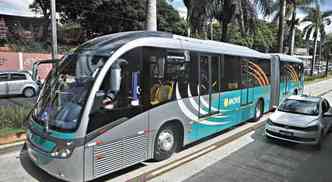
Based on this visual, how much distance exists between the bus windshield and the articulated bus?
0.06 feet

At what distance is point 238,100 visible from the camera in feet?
30.1

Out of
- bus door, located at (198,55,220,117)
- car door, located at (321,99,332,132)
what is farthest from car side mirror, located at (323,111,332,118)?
bus door, located at (198,55,220,117)

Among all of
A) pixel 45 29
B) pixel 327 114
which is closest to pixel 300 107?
pixel 327 114


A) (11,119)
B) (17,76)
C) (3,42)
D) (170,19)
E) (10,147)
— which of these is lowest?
(10,147)

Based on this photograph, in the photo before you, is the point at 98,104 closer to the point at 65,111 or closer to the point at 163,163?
the point at 65,111

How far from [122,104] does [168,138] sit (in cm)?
180

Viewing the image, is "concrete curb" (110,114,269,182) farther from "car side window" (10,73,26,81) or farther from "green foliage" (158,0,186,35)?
"green foliage" (158,0,186,35)

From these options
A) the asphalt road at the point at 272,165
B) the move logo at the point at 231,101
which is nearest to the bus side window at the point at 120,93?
the asphalt road at the point at 272,165

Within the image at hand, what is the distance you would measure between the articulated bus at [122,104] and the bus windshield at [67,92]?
0.06 feet

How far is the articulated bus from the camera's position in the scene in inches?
179

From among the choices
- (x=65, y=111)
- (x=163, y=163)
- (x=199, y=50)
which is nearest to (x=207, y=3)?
(x=199, y=50)

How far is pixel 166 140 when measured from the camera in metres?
6.24

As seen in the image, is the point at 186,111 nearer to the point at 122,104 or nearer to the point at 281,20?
the point at 122,104

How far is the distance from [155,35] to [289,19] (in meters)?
31.1
